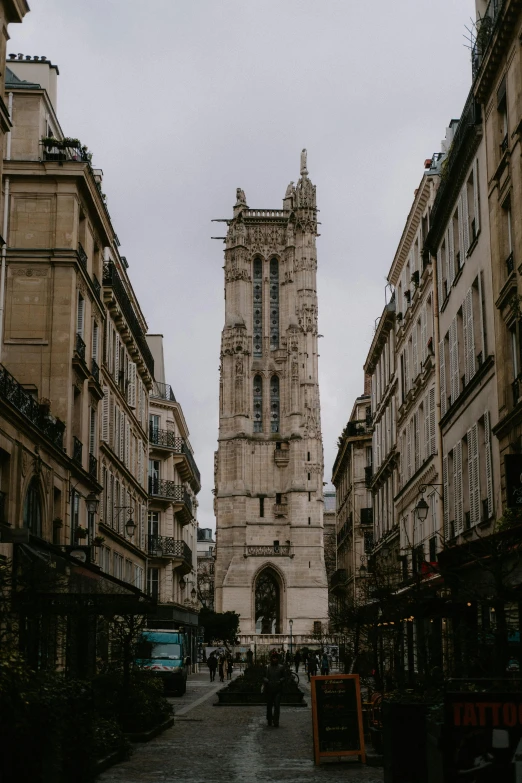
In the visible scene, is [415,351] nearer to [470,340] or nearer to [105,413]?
[105,413]

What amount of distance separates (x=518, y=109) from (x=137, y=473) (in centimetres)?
3246

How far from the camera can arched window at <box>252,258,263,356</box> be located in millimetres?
113562

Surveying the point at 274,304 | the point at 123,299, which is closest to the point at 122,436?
the point at 123,299

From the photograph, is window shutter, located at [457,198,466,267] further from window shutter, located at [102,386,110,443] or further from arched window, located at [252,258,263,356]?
arched window, located at [252,258,263,356]

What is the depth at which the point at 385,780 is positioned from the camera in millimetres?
13633

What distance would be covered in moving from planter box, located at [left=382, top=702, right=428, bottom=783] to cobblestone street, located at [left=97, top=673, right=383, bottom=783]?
1258 mm

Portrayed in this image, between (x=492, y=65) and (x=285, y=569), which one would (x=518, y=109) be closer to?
(x=492, y=65)

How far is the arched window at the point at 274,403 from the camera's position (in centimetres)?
11169

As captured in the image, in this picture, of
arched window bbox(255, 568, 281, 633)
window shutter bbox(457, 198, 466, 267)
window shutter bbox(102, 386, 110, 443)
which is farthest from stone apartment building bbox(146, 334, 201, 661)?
arched window bbox(255, 568, 281, 633)

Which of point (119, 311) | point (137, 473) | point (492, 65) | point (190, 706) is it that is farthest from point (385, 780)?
point (137, 473)

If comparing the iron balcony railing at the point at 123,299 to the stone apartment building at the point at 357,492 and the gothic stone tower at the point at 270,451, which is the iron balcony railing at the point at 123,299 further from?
the gothic stone tower at the point at 270,451

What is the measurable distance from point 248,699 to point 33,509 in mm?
12117

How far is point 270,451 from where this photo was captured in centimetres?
11131

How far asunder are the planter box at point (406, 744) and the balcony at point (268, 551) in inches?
3766
